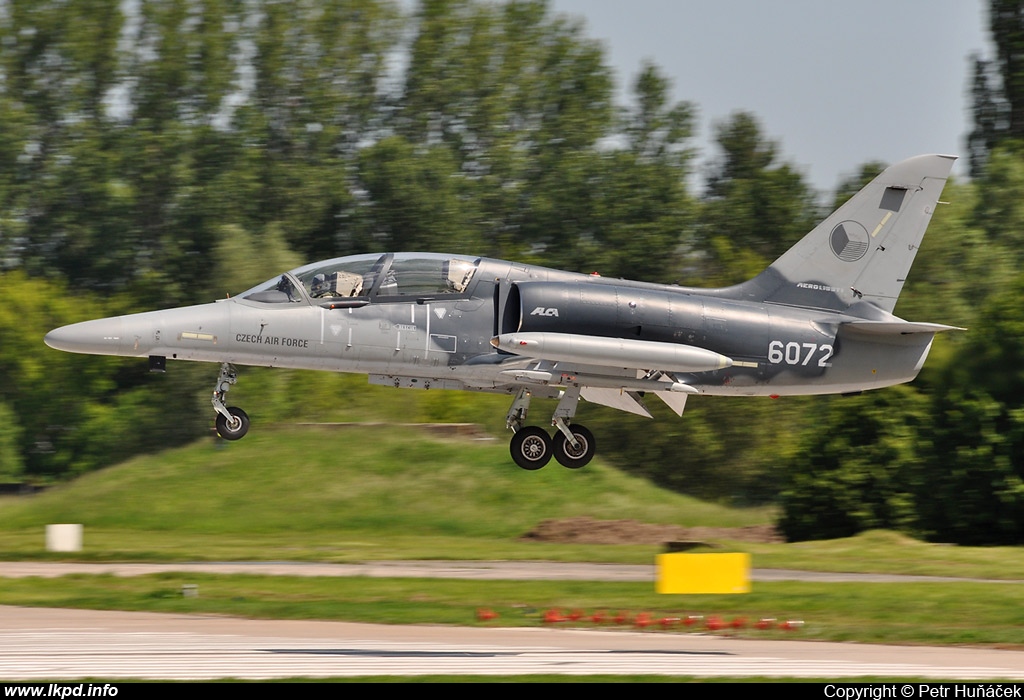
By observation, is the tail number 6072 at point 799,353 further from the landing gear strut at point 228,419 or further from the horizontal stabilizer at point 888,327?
the landing gear strut at point 228,419

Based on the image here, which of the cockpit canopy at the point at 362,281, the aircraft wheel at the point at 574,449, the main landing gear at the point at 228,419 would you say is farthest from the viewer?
the aircraft wheel at the point at 574,449

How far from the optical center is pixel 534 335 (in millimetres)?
19828

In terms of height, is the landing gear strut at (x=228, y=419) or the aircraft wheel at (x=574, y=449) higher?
the landing gear strut at (x=228, y=419)

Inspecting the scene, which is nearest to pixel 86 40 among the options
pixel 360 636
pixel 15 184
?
pixel 15 184

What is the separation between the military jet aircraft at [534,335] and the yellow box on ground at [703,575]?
4.26 meters

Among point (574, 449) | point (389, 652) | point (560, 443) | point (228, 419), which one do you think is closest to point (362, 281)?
point (228, 419)

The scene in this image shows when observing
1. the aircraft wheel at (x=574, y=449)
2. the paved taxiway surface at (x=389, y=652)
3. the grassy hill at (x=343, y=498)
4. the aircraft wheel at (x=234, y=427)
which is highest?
the aircraft wheel at (x=234, y=427)

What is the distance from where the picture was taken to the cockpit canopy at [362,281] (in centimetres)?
2075

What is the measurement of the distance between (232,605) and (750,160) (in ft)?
162

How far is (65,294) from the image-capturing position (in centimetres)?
5934

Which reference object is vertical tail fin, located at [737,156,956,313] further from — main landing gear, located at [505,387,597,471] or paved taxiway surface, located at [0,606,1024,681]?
paved taxiway surface, located at [0,606,1024,681]

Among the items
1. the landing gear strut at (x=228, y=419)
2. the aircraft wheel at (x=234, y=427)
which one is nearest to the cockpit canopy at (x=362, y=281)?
the landing gear strut at (x=228, y=419)

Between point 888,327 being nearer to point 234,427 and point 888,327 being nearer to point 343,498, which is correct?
point 234,427

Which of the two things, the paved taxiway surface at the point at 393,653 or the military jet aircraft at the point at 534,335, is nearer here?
the paved taxiway surface at the point at 393,653
